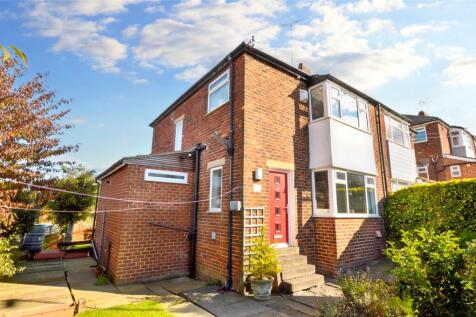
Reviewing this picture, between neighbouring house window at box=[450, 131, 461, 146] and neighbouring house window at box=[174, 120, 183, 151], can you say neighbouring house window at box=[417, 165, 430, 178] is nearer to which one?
neighbouring house window at box=[450, 131, 461, 146]

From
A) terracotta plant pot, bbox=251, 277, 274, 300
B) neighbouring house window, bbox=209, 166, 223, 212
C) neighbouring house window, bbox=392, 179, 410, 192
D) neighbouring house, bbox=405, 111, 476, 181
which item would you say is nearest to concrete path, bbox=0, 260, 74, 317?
terracotta plant pot, bbox=251, 277, 274, 300

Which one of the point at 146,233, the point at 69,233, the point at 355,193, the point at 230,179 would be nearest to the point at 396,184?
the point at 355,193

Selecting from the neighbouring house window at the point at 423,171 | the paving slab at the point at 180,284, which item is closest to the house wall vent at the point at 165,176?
the paving slab at the point at 180,284

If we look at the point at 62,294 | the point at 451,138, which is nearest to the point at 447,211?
the point at 62,294

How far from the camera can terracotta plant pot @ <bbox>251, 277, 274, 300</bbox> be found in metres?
5.75

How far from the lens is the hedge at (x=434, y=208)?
867 cm

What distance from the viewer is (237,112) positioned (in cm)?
774

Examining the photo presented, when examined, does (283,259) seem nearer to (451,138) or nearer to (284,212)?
(284,212)

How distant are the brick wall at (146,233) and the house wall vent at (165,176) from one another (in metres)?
0.13

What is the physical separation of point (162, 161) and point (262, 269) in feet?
15.3

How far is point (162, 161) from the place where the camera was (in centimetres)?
831

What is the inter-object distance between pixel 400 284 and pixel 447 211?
23.7 feet

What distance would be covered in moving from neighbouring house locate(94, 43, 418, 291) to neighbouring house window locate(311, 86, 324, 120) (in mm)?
38

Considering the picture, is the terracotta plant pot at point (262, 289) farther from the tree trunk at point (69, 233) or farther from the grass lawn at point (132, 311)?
the tree trunk at point (69, 233)
